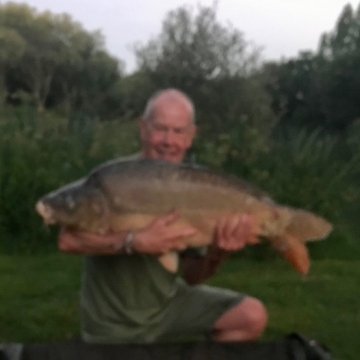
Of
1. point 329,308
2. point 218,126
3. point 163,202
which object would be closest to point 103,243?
point 163,202

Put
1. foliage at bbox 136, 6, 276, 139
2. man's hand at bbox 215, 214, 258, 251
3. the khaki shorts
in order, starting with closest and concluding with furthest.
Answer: man's hand at bbox 215, 214, 258, 251 < the khaki shorts < foliage at bbox 136, 6, 276, 139

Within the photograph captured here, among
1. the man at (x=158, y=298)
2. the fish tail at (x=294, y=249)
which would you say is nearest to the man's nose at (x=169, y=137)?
the man at (x=158, y=298)

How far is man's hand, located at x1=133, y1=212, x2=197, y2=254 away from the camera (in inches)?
82.7

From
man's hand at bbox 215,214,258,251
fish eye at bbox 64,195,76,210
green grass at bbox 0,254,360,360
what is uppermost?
fish eye at bbox 64,195,76,210

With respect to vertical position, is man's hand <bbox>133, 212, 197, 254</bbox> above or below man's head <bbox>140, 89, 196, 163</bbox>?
below

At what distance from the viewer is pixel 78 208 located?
2094 mm

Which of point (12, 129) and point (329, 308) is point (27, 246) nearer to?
point (12, 129)

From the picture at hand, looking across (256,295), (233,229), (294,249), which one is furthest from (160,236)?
(256,295)

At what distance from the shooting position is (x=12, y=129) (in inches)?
269

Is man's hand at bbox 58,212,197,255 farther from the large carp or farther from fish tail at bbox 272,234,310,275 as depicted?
fish tail at bbox 272,234,310,275

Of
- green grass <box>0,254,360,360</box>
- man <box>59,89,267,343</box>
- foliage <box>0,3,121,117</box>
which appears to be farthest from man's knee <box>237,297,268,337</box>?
foliage <box>0,3,121,117</box>

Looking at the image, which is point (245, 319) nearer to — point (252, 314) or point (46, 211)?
point (252, 314)

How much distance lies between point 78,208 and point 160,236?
0.79 ft

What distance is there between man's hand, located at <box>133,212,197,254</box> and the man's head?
1.18 ft
